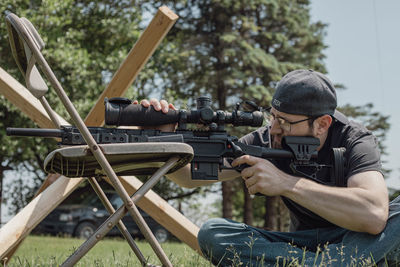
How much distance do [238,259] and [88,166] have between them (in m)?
1.04

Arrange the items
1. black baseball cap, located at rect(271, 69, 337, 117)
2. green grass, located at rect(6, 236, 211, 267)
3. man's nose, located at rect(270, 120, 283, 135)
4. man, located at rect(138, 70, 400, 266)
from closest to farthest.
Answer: man, located at rect(138, 70, 400, 266) < black baseball cap, located at rect(271, 69, 337, 117) < man's nose, located at rect(270, 120, 283, 135) < green grass, located at rect(6, 236, 211, 267)

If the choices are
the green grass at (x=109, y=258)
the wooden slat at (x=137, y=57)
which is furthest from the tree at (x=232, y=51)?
the wooden slat at (x=137, y=57)

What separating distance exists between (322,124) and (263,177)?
63cm

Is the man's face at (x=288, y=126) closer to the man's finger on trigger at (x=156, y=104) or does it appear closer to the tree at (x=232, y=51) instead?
the man's finger on trigger at (x=156, y=104)

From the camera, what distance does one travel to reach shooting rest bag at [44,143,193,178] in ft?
6.70

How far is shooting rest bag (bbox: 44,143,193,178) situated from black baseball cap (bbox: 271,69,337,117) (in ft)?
2.72

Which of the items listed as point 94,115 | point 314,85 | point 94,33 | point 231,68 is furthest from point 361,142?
point 231,68

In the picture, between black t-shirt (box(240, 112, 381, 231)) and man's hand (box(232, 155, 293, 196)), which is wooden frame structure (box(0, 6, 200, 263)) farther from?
man's hand (box(232, 155, 293, 196))

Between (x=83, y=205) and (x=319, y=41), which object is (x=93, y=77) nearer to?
(x=83, y=205)

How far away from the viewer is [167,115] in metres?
2.51

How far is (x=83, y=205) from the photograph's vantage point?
45.8 ft

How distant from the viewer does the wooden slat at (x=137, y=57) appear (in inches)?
154

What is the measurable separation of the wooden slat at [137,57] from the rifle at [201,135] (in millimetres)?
1506

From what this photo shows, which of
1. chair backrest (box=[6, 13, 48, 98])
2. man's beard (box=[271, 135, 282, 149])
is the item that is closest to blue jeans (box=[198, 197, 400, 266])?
man's beard (box=[271, 135, 282, 149])
